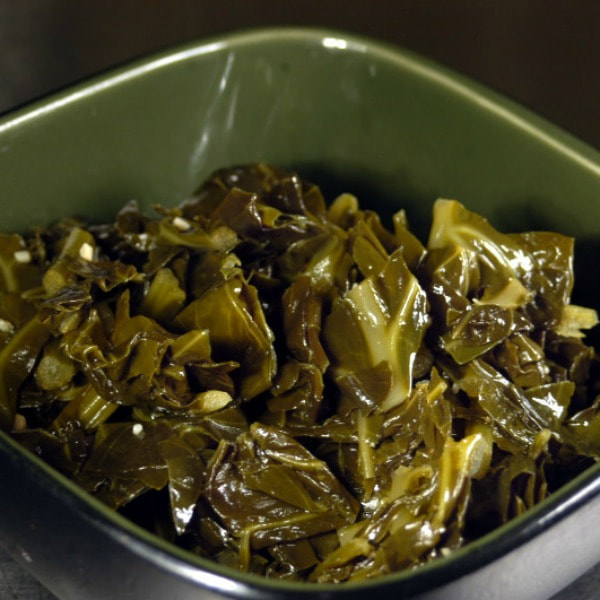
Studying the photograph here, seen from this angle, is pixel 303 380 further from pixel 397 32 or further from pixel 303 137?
pixel 397 32

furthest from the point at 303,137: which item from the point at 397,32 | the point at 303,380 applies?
the point at 397,32

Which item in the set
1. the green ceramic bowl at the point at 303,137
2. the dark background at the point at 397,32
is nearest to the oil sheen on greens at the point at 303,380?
the green ceramic bowl at the point at 303,137

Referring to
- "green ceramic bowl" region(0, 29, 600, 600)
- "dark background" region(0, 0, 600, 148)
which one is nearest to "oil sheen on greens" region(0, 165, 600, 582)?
"green ceramic bowl" region(0, 29, 600, 600)

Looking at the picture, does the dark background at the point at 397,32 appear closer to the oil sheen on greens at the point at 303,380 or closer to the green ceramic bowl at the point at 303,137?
the green ceramic bowl at the point at 303,137

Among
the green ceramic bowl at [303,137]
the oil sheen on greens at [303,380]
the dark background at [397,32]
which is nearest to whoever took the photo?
the oil sheen on greens at [303,380]

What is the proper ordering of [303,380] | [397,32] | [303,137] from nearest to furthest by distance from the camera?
[303,380], [303,137], [397,32]

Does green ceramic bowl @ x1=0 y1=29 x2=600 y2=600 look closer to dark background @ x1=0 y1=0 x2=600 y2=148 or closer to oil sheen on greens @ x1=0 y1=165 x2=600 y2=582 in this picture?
oil sheen on greens @ x1=0 y1=165 x2=600 y2=582

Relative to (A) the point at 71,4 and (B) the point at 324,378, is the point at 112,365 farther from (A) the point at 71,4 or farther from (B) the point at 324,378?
(A) the point at 71,4

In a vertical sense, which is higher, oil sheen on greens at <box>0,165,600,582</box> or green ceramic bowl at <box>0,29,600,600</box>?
green ceramic bowl at <box>0,29,600,600</box>

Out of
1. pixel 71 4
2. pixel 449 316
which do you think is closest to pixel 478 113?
pixel 449 316
